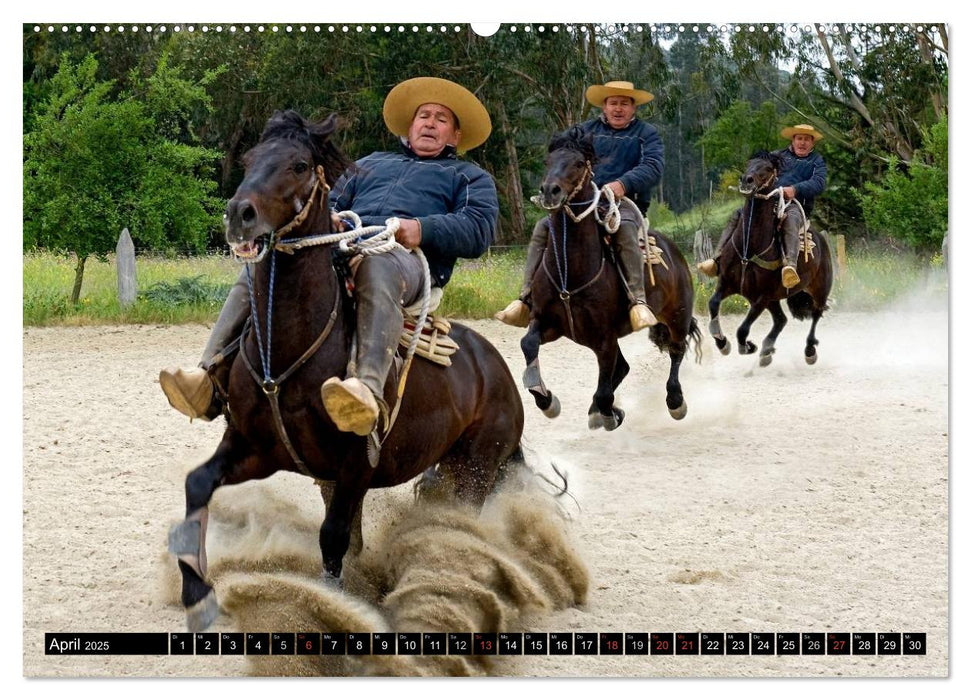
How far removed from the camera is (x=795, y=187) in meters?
8.26

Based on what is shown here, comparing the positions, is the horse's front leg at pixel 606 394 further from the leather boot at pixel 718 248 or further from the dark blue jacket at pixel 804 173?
the leather boot at pixel 718 248

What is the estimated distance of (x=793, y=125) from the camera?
23.4 ft

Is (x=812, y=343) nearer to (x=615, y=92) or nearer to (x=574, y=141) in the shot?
(x=574, y=141)

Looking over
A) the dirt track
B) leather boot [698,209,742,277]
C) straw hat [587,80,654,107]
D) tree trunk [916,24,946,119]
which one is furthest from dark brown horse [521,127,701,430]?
tree trunk [916,24,946,119]

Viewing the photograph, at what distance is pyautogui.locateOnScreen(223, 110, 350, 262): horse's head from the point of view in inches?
167

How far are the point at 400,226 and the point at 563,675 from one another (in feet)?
6.46

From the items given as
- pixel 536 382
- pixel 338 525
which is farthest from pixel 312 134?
pixel 536 382

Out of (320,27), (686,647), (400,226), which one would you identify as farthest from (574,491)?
(320,27)

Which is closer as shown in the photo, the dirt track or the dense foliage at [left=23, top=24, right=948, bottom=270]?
the dirt track

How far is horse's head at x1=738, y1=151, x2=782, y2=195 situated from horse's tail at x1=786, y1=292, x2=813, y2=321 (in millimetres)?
2126

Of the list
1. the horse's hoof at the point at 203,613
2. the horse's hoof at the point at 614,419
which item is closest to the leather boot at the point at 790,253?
the horse's hoof at the point at 614,419

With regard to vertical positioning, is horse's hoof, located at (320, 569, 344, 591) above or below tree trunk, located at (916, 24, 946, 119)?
below

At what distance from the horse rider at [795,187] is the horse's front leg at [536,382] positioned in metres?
1.99

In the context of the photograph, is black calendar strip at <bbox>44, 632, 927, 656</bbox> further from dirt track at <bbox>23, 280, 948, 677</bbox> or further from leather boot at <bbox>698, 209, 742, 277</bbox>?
leather boot at <bbox>698, 209, 742, 277</bbox>
